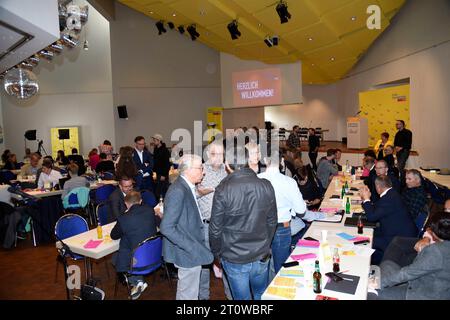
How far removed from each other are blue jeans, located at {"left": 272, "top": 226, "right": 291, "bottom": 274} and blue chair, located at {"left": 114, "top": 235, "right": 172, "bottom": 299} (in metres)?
1.17

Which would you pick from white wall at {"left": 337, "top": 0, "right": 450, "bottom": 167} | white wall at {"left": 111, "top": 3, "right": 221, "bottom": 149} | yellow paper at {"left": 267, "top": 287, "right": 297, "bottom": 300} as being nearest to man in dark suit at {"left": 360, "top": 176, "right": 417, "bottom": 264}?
yellow paper at {"left": 267, "top": 287, "right": 297, "bottom": 300}

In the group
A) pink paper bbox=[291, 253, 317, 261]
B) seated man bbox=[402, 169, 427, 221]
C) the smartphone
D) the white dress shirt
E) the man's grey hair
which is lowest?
pink paper bbox=[291, 253, 317, 261]

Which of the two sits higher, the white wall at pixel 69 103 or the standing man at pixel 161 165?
the white wall at pixel 69 103

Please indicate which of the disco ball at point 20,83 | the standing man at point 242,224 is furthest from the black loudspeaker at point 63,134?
the standing man at point 242,224

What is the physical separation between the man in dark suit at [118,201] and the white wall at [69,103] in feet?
32.0

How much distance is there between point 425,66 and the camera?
390 inches

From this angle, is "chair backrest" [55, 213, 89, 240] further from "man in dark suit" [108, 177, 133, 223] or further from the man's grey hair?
the man's grey hair

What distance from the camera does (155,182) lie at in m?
8.29

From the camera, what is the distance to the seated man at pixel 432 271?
251cm

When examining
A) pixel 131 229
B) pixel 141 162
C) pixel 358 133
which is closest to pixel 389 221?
pixel 131 229

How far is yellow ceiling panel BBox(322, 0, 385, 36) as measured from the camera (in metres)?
7.99

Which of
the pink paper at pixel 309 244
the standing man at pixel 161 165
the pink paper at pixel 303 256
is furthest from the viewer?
the standing man at pixel 161 165

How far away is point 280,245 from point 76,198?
4.10m

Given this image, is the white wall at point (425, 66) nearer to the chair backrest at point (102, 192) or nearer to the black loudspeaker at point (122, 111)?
the chair backrest at point (102, 192)
